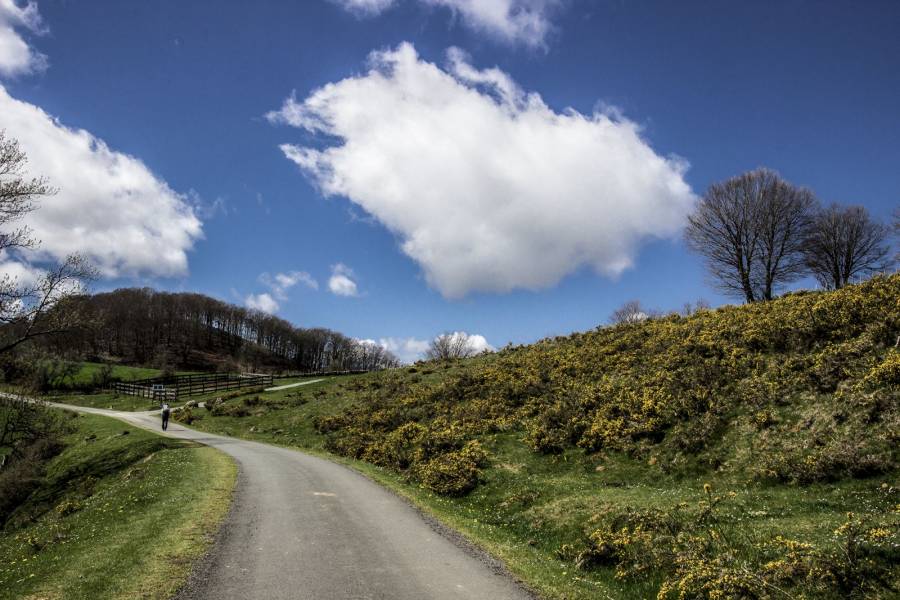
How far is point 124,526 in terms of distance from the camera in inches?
516

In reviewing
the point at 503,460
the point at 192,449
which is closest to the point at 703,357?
the point at 503,460

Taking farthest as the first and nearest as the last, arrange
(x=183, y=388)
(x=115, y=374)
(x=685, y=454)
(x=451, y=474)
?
(x=115, y=374)
(x=183, y=388)
(x=451, y=474)
(x=685, y=454)

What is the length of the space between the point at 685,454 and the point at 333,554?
42.0 feet

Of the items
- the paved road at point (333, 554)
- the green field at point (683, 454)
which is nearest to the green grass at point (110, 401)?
the green field at point (683, 454)

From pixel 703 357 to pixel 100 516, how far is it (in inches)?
990

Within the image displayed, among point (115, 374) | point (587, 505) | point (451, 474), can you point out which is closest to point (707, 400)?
point (587, 505)

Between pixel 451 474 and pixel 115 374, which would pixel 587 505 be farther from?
pixel 115 374

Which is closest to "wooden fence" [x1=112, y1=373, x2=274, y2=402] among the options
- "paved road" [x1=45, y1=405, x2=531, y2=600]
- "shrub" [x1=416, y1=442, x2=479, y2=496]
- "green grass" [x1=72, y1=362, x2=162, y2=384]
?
"green grass" [x1=72, y1=362, x2=162, y2=384]

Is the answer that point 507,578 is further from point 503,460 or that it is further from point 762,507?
point 503,460

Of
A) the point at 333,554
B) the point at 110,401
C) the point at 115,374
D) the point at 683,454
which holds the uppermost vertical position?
the point at 115,374

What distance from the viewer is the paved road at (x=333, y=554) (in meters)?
8.95

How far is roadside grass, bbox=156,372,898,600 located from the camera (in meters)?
10.2

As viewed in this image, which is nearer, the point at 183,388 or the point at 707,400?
the point at 707,400

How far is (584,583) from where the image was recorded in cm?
1018
